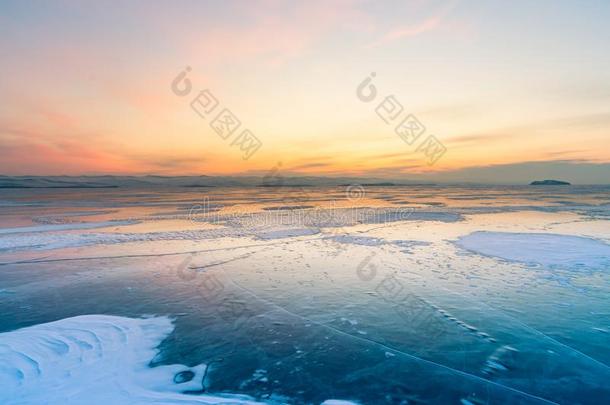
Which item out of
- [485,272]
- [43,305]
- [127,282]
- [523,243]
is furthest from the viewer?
[523,243]

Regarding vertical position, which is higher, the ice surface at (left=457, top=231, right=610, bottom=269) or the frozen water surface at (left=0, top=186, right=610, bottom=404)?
the ice surface at (left=457, top=231, right=610, bottom=269)

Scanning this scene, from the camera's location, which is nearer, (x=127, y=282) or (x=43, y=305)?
(x=43, y=305)

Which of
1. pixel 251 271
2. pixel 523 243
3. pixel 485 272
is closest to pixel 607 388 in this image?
pixel 485 272

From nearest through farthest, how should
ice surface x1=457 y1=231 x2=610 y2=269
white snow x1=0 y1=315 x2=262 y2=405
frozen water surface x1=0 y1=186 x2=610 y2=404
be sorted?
1. white snow x1=0 y1=315 x2=262 y2=405
2. frozen water surface x1=0 y1=186 x2=610 y2=404
3. ice surface x1=457 y1=231 x2=610 y2=269

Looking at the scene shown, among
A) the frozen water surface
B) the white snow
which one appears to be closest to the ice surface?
the frozen water surface

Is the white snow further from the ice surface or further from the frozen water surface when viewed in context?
the ice surface

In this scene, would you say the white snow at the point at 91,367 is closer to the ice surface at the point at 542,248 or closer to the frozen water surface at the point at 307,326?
the frozen water surface at the point at 307,326

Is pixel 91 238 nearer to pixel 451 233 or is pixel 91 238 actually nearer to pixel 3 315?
pixel 3 315
